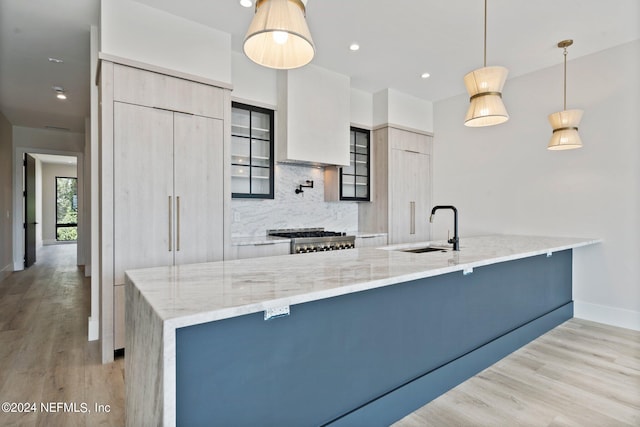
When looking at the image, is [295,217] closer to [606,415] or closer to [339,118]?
[339,118]

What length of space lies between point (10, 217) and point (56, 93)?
122 inches

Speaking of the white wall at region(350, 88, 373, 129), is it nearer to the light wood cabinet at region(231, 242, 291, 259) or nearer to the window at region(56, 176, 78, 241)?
the light wood cabinet at region(231, 242, 291, 259)

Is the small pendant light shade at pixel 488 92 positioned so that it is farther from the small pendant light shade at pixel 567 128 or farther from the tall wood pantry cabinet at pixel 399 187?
the tall wood pantry cabinet at pixel 399 187

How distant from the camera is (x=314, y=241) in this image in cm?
379

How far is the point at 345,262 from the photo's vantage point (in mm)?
1956

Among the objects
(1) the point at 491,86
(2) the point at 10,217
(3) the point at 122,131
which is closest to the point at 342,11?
(1) the point at 491,86

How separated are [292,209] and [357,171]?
47.3 inches

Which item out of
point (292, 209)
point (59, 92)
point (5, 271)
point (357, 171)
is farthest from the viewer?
point (5, 271)

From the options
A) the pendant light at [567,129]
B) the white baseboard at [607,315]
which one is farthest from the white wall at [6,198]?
the white baseboard at [607,315]

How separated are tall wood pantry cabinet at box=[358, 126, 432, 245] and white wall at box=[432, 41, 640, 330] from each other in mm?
731

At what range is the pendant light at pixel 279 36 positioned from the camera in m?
1.41

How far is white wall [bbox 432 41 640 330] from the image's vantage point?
342 cm

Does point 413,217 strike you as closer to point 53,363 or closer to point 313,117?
point 313,117

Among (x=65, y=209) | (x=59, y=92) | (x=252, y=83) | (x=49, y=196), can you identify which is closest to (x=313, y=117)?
(x=252, y=83)
